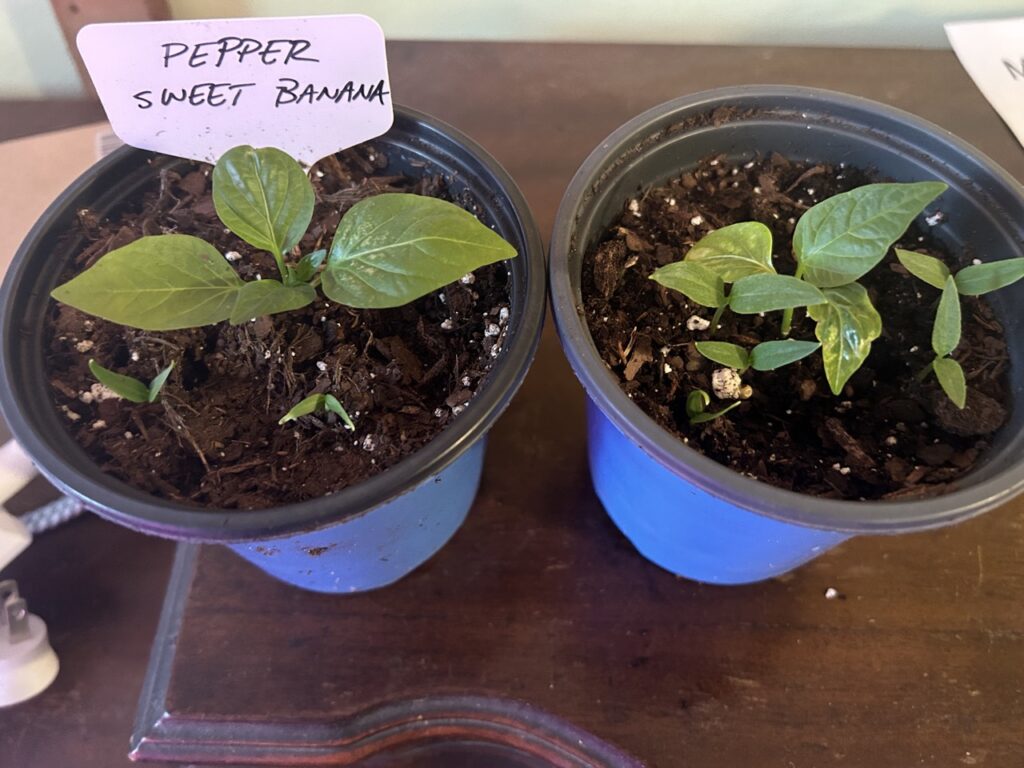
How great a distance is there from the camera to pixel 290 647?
749 mm

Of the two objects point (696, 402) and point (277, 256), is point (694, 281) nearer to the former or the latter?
point (696, 402)

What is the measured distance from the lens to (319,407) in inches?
24.7

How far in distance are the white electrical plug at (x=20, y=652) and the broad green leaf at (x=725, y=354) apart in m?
0.73

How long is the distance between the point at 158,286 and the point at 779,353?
483mm

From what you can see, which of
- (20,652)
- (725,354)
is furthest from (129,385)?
(725,354)

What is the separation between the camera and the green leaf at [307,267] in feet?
2.09

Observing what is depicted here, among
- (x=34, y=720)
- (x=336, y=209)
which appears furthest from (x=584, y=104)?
(x=34, y=720)

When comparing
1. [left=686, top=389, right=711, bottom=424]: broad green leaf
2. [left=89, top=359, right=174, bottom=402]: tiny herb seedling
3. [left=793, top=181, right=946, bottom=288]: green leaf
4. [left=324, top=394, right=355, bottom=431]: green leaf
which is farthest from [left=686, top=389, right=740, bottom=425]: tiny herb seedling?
[left=89, top=359, right=174, bottom=402]: tiny herb seedling

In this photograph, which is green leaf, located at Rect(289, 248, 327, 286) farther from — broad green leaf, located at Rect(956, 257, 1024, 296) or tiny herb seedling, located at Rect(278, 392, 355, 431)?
broad green leaf, located at Rect(956, 257, 1024, 296)

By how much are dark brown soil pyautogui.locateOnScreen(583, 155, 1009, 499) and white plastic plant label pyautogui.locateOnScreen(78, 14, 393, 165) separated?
0.26 metres

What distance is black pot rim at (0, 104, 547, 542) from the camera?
1.72 feet

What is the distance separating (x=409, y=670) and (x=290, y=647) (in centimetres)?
12

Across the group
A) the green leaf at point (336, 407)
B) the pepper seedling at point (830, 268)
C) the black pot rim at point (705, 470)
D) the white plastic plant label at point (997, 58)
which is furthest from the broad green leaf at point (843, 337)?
the white plastic plant label at point (997, 58)

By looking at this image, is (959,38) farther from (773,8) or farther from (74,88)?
(74,88)
